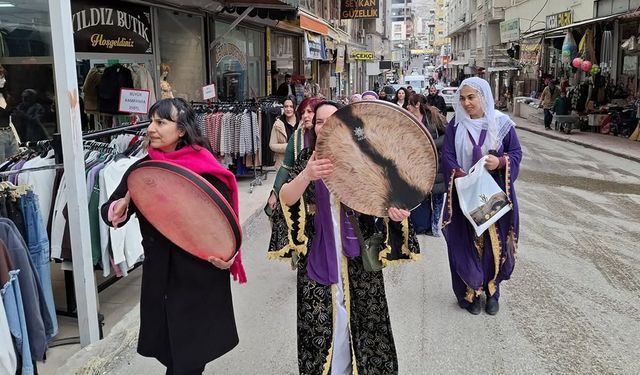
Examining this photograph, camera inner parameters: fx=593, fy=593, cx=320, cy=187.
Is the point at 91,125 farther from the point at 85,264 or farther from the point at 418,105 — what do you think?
the point at 85,264

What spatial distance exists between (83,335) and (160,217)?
1.55 m

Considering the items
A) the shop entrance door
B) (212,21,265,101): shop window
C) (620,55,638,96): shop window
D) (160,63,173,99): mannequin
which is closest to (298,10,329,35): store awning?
(212,21,265,101): shop window

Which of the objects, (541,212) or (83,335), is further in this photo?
(541,212)

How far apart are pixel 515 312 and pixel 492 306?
20cm

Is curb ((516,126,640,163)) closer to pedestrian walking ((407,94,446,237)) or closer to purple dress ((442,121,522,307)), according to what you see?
pedestrian walking ((407,94,446,237))

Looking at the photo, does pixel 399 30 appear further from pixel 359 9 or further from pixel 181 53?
pixel 181 53

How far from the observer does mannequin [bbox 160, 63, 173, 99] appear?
9.60 m

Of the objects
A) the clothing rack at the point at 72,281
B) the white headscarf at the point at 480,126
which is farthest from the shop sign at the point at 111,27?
the white headscarf at the point at 480,126

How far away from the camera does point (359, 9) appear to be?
2802 cm

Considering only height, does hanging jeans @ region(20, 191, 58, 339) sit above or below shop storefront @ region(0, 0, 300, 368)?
below

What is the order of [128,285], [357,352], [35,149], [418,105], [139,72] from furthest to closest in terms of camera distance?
[139,72], [418,105], [128,285], [35,149], [357,352]

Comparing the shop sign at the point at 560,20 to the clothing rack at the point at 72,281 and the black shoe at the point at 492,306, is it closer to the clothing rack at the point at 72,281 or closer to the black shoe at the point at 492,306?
the black shoe at the point at 492,306

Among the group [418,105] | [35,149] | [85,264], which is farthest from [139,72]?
[85,264]

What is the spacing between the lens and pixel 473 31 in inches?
2096
